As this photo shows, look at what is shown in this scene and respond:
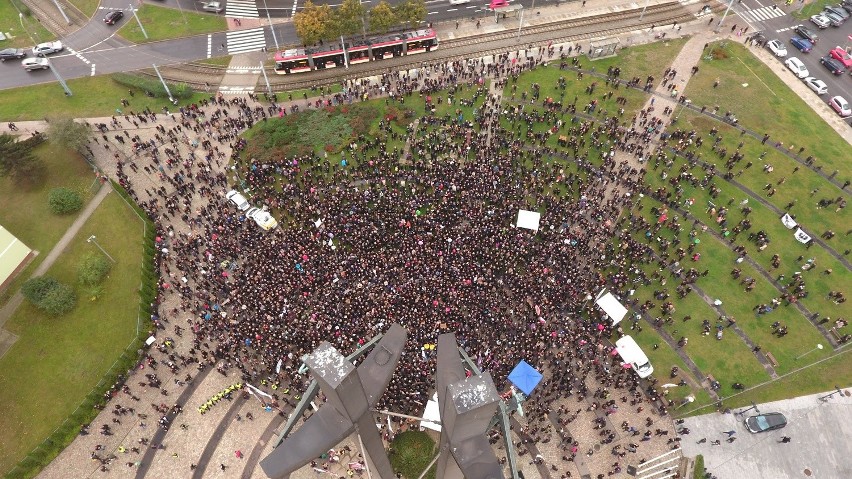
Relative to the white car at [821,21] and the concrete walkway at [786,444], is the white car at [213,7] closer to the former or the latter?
the concrete walkway at [786,444]

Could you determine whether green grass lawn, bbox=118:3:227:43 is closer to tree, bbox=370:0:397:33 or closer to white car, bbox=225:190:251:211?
tree, bbox=370:0:397:33

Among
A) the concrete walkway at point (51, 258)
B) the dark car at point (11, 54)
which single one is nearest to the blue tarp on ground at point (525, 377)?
the concrete walkway at point (51, 258)

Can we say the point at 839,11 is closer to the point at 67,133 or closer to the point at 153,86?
the point at 153,86

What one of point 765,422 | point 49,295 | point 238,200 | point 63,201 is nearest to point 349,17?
point 238,200

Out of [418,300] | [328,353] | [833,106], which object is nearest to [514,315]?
[418,300]

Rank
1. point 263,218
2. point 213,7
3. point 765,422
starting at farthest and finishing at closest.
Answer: point 213,7 → point 263,218 → point 765,422

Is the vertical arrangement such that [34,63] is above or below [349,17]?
below

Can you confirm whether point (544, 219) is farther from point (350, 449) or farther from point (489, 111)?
point (350, 449)
